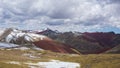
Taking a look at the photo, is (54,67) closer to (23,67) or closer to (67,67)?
(67,67)

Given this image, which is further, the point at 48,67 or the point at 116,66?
the point at 116,66

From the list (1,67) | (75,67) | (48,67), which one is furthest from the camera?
(75,67)

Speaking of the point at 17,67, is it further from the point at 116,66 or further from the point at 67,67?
the point at 116,66

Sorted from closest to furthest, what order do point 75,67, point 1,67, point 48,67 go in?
point 1,67
point 48,67
point 75,67

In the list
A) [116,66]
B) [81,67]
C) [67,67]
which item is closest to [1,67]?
[67,67]

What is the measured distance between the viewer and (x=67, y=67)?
582ft

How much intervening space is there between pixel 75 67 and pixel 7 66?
53.2 meters

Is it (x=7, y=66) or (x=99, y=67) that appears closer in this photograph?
(x=7, y=66)

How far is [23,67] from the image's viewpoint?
145 m

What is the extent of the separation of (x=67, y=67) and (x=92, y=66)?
2183cm

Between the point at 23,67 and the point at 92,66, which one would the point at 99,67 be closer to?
the point at 92,66

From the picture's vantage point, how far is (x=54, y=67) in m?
170

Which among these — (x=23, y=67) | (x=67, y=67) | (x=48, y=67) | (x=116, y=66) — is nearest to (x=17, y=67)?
(x=23, y=67)

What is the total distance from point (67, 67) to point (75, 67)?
5855 millimetres
